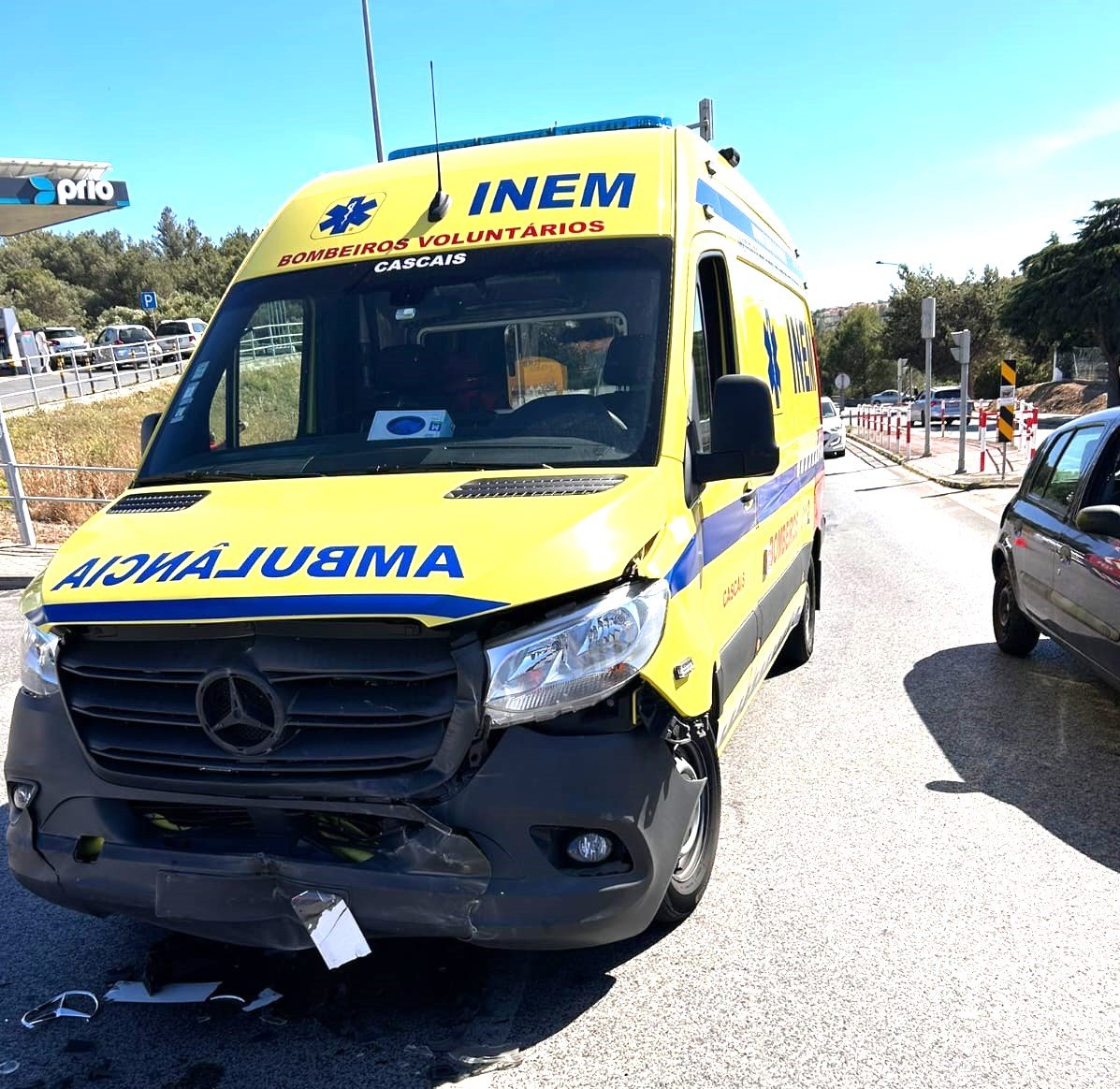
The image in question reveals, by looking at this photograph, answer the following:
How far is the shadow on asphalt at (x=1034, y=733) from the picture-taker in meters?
4.24

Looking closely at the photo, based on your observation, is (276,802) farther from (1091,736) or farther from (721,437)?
(1091,736)

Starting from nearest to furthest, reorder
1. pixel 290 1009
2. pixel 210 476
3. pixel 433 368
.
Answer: pixel 290 1009 → pixel 210 476 → pixel 433 368

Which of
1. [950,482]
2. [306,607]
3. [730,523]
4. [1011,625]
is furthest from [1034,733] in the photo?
[950,482]

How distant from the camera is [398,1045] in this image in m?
2.78

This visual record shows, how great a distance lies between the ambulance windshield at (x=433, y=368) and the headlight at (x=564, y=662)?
770mm

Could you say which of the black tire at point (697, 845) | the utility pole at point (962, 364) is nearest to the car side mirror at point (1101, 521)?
the black tire at point (697, 845)

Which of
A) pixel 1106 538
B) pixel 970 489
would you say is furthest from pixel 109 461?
pixel 1106 538

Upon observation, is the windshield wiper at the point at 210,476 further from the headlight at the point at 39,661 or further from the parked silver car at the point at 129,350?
the parked silver car at the point at 129,350

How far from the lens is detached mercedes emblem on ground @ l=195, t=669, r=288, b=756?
2514mm

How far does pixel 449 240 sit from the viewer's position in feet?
12.5

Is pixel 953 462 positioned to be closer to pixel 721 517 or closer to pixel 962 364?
pixel 962 364

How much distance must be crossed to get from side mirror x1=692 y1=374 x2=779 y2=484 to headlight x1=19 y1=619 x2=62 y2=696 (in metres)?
2.07

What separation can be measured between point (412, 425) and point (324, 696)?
50.8 inches

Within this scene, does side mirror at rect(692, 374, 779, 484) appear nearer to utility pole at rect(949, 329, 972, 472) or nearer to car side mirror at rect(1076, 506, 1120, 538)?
car side mirror at rect(1076, 506, 1120, 538)
